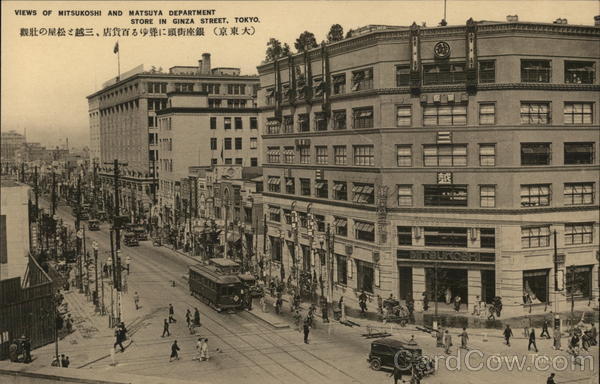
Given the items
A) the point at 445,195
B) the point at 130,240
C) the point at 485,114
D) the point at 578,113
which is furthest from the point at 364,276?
the point at 130,240

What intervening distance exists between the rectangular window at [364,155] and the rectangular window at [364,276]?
8508mm

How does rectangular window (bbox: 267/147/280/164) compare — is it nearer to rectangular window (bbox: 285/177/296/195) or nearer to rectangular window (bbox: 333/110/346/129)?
rectangular window (bbox: 285/177/296/195)

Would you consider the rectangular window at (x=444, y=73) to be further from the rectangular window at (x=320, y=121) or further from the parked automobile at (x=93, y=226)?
the parked automobile at (x=93, y=226)

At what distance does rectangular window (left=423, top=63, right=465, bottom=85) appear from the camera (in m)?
49.9

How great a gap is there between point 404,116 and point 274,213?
24787 mm

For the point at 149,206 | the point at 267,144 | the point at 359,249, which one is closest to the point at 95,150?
the point at 149,206

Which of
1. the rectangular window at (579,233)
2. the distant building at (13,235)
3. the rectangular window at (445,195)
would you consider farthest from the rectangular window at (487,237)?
the distant building at (13,235)

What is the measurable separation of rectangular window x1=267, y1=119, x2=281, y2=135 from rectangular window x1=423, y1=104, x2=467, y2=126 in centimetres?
2386

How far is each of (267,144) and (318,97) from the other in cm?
1311

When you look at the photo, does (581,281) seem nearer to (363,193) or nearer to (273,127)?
(363,193)

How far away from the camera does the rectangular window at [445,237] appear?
162ft

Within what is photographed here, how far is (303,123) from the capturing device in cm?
6625

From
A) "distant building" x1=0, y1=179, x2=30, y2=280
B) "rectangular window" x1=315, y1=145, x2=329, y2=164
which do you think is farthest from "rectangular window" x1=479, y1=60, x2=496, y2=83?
"distant building" x1=0, y1=179, x2=30, y2=280

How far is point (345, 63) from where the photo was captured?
5731 centimetres
